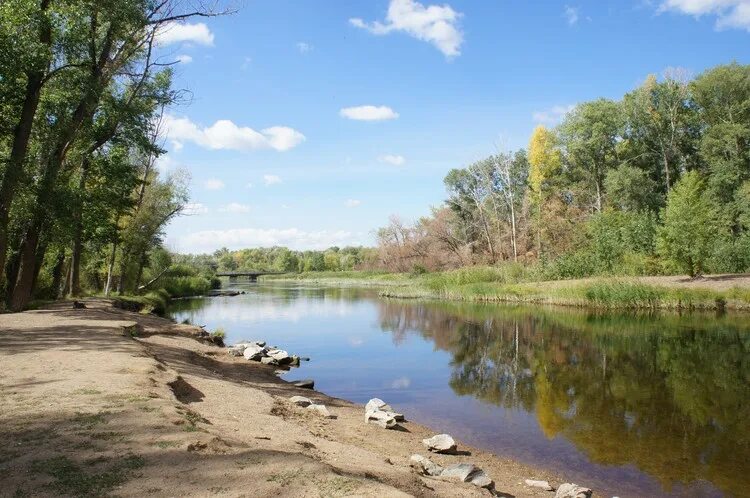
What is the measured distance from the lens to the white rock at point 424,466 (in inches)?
266

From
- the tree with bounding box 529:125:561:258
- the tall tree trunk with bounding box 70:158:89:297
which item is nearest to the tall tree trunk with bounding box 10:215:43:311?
the tall tree trunk with bounding box 70:158:89:297

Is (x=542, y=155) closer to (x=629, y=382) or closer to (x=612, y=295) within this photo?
(x=612, y=295)

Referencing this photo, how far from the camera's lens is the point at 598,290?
3106 cm

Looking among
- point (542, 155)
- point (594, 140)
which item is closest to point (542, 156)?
point (542, 155)

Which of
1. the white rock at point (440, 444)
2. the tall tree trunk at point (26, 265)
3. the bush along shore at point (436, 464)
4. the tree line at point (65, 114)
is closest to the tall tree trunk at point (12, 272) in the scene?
the tree line at point (65, 114)

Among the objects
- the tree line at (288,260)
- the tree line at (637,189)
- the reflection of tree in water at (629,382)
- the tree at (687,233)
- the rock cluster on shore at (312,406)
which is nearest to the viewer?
the reflection of tree in water at (629,382)

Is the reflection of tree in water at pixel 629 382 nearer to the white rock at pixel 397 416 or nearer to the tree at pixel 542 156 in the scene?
the white rock at pixel 397 416

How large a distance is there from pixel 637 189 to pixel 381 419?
142 feet

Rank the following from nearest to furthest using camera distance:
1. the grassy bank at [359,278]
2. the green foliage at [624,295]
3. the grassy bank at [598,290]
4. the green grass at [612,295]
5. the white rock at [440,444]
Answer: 1. the white rock at [440,444]
2. the green grass at [612,295]
3. the grassy bank at [598,290]
4. the green foliage at [624,295]
5. the grassy bank at [359,278]

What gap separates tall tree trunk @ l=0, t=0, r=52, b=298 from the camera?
15258 mm

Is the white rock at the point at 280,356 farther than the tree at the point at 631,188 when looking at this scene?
No

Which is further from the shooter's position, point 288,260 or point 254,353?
point 288,260

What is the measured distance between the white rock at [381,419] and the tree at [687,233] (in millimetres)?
28844

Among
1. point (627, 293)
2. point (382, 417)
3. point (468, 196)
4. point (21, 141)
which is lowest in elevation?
point (382, 417)
